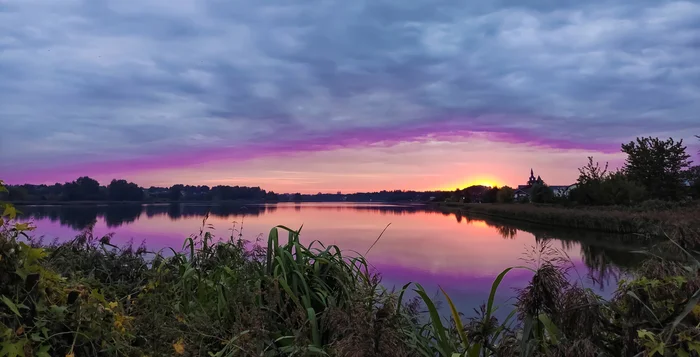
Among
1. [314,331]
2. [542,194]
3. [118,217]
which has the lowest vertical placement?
[118,217]

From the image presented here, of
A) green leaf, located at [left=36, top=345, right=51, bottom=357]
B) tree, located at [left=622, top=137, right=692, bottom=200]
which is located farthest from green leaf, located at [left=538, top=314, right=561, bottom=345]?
tree, located at [left=622, top=137, right=692, bottom=200]

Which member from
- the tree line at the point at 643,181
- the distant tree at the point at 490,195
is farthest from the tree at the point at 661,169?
the distant tree at the point at 490,195

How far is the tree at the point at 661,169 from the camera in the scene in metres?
41.9

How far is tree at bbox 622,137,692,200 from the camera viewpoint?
137 feet

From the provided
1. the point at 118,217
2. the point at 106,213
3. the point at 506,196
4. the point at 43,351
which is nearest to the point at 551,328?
the point at 43,351

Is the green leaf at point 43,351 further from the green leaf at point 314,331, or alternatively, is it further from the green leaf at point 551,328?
the green leaf at point 551,328

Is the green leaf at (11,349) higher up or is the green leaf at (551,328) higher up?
the green leaf at (551,328)

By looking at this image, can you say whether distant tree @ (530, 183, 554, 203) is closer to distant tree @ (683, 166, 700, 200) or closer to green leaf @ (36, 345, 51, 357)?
distant tree @ (683, 166, 700, 200)

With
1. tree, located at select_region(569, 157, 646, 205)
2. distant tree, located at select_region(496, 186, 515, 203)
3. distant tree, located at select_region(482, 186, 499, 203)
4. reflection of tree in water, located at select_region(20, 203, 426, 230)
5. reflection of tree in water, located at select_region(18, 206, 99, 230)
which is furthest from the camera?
distant tree, located at select_region(482, 186, 499, 203)

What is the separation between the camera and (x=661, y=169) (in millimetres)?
42844

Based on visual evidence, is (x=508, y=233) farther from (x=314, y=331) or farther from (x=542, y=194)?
(x=542, y=194)

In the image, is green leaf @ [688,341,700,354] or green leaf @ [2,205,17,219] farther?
green leaf @ [2,205,17,219]

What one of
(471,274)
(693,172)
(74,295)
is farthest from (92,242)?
(693,172)

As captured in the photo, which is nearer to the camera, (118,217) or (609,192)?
(118,217)
